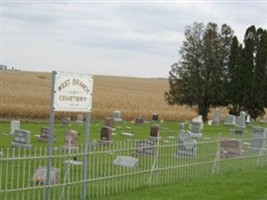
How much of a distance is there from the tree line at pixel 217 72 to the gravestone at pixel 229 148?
2869cm

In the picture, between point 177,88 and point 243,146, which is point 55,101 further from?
point 177,88

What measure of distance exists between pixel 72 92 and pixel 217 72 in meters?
37.6

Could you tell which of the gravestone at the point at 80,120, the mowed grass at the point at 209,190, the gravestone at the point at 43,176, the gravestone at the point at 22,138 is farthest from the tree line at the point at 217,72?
the gravestone at the point at 43,176

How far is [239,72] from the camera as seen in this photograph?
47688mm

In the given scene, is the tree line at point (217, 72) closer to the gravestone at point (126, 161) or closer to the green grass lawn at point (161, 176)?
the green grass lawn at point (161, 176)

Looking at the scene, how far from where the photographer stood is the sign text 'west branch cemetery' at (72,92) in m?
10.4

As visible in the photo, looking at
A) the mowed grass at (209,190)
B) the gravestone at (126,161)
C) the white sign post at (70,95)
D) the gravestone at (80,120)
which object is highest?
the white sign post at (70,95)

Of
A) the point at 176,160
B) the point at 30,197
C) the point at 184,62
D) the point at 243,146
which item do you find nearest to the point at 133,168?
the point at 176,160

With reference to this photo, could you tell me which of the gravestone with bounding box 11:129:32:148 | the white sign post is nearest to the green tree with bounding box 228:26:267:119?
the gravestone with bounding box 11:129:32:148

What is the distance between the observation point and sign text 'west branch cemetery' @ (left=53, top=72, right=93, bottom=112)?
10359mm

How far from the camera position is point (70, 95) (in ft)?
34.8

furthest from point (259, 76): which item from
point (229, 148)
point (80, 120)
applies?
point (229, 148)

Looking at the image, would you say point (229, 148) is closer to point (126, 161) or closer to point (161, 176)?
point (161, 176)

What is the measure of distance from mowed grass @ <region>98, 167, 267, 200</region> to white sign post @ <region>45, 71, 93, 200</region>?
155 cm
